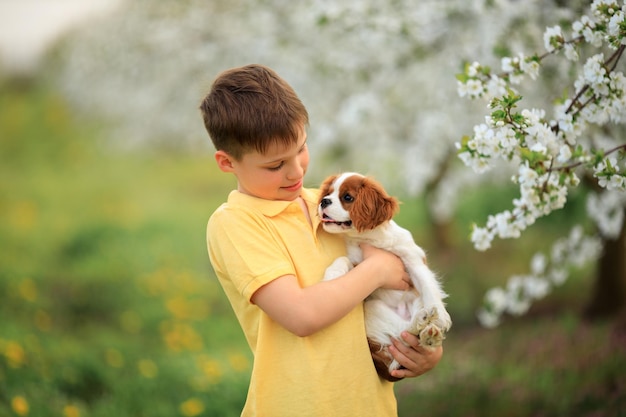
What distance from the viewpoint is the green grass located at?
396 cm

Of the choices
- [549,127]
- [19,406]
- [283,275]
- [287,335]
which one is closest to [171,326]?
[19,406]

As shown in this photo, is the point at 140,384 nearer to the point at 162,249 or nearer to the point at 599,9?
the point at 599,9

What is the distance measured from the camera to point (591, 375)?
13.2 ft

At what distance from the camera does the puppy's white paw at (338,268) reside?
1818 mm

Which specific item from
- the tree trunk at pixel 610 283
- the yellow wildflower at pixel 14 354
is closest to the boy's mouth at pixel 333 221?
the yellow wildflower at pixel 14 354

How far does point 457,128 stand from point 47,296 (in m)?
4.54

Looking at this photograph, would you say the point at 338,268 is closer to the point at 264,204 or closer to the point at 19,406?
the point at 264,204

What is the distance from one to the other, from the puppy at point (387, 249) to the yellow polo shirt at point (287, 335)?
6cm

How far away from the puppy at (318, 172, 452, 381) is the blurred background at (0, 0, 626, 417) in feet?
1.53

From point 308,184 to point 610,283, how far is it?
11.5ft

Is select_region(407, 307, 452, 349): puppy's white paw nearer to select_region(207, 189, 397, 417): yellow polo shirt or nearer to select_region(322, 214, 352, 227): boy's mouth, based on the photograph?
select_region(207, 189, 397, 417): yellow polo shirt

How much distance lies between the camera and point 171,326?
6.18m

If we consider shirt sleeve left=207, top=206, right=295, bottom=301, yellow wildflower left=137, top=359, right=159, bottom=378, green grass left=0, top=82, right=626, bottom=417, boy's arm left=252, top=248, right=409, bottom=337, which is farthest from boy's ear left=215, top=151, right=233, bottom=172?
yellow wildflower left=137, top=359, right=159, bottom=378

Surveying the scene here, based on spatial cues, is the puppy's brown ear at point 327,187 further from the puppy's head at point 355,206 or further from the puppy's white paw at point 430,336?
the puppy's white paw at point 430,336
